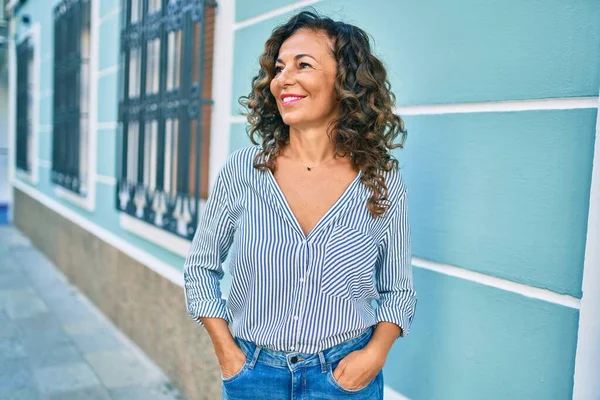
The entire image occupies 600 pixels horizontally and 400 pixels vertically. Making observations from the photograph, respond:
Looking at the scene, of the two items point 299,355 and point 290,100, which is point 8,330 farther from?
point 290,100

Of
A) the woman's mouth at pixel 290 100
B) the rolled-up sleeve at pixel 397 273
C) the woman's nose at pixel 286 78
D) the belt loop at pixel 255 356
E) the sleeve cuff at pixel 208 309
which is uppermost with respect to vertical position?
the woman's nose at pixel 286 78

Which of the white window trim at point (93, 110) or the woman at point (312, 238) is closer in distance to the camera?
the woman at point (312, 238)

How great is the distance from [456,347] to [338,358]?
1.76 ft

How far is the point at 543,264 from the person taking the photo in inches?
66.9

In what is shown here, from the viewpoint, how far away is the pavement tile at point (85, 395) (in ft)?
12.4

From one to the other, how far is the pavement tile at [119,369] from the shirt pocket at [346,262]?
279 centimetres

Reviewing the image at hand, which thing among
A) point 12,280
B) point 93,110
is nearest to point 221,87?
point 93,110

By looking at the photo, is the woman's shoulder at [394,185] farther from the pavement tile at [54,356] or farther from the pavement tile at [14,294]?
the pavement tile at [14,294]

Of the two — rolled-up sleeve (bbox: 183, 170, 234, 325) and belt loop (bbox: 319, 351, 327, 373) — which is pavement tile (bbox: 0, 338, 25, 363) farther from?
belt loop (bbox: 319, 351, 327, 373)

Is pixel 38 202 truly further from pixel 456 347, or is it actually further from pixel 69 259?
pixel 456 347

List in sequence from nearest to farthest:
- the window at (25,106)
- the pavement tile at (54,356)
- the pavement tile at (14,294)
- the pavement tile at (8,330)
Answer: the pavement tile at (54,356) < the pavement tile at (8,330) < the pavement tile at (14,294) < the window at (25,106)

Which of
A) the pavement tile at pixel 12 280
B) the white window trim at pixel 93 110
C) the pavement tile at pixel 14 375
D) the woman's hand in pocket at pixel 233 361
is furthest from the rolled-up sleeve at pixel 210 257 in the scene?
the pavement tile at pixel 12 280

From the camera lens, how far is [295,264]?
1633mm

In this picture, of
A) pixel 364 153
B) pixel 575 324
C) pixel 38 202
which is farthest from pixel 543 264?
pixel 38 202
